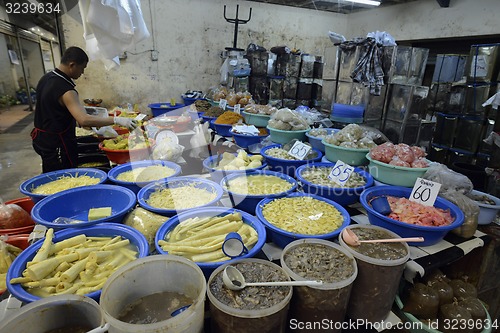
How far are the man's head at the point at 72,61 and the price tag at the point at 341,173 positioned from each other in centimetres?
250

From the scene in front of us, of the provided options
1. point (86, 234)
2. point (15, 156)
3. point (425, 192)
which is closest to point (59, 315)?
point (86, 234)

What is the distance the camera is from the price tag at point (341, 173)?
1903mm

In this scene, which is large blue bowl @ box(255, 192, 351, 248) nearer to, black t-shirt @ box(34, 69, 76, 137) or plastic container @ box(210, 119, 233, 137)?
plastic container @ box(210, 119, 233, 137)

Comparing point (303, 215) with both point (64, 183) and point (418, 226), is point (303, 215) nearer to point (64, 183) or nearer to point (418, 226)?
point (418, 226)

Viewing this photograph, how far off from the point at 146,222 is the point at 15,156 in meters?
7.08

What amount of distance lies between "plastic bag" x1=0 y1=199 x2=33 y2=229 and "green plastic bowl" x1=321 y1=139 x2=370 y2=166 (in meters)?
2.25

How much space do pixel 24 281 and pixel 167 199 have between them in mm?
773

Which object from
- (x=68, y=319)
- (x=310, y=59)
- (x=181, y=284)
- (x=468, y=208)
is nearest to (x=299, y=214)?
(x=181, y=284)

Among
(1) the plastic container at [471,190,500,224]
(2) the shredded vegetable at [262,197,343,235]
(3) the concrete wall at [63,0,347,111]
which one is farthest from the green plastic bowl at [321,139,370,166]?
(3) the concrete wall at [63,0,347,111]

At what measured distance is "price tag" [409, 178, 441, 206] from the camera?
163 cm

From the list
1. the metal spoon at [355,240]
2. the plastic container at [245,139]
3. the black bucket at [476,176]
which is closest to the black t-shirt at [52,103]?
the plastic container at [245,139]

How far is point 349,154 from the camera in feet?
7.25

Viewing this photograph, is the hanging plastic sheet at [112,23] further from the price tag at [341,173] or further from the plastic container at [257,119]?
the price tag at [341,173]

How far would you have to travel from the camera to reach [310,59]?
21.3 ft
